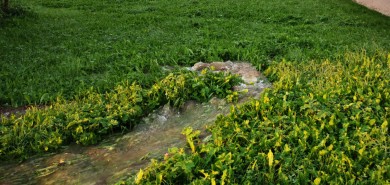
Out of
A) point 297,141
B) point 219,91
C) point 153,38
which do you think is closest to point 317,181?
point 297,141

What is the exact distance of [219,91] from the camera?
6.27m

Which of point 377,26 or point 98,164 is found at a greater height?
point 377,26

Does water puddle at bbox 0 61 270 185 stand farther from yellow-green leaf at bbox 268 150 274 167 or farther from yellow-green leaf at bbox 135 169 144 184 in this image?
yellow-green leaf at bbox 268 150 274 167

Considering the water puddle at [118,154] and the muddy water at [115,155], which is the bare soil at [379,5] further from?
the muddy water at [115,155]

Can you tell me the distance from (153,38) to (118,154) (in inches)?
223

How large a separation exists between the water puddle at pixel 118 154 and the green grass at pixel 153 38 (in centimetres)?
131

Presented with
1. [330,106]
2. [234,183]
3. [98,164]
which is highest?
[330,106]

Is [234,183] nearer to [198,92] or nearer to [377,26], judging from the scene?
[198,92]

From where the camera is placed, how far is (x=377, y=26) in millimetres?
11742

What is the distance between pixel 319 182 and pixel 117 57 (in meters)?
5.65

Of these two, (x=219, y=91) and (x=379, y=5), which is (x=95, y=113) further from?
(x=379, y=5)

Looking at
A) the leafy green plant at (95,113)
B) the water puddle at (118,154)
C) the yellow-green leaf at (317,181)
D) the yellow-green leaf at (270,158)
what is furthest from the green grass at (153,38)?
the yellow-green leaf at (317,181)

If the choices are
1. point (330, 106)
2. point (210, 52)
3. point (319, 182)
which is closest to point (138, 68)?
point (210, 52)

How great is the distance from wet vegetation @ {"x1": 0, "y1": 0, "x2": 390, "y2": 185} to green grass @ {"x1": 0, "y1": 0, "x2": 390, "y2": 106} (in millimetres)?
38
